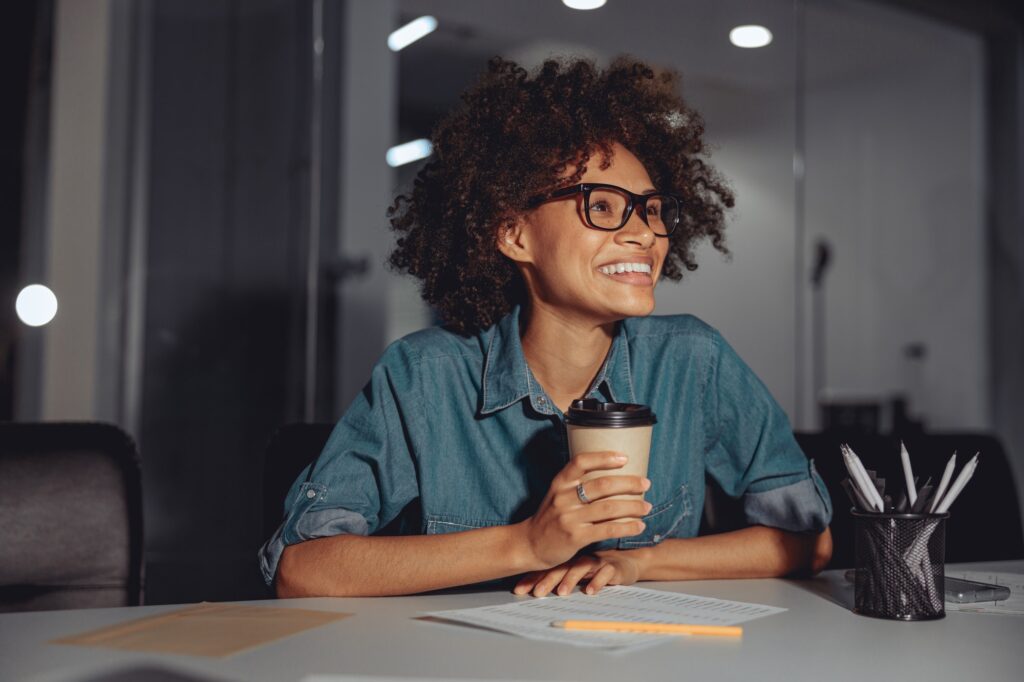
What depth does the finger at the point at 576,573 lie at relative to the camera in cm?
119

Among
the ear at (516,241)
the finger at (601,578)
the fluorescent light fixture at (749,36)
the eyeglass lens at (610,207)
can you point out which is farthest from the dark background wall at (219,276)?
the finger at (601,578)

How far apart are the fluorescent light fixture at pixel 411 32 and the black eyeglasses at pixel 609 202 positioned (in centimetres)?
224

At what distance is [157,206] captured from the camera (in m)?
3.15

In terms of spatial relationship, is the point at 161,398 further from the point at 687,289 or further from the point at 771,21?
the point at 771,21

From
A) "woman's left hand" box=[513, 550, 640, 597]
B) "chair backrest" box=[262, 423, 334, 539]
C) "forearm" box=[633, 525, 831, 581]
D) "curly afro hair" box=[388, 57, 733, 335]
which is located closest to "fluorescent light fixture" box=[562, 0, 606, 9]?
"curly afro hair" box=[388, 57, 733, 335]

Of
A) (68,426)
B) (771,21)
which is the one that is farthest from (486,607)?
(771,21)

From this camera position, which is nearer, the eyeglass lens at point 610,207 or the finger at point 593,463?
the finger at point 593,463

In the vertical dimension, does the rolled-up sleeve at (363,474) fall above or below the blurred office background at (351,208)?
below

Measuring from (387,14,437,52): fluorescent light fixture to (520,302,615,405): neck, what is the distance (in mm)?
2231

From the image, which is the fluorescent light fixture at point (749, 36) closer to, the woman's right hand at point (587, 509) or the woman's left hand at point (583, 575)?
the woman's left hand at point (583, 575)

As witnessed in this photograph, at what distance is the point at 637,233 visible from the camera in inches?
58.7

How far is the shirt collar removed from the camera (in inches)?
59.6

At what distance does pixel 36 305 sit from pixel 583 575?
2384 millimetres

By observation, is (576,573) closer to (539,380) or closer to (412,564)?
(412,564)
